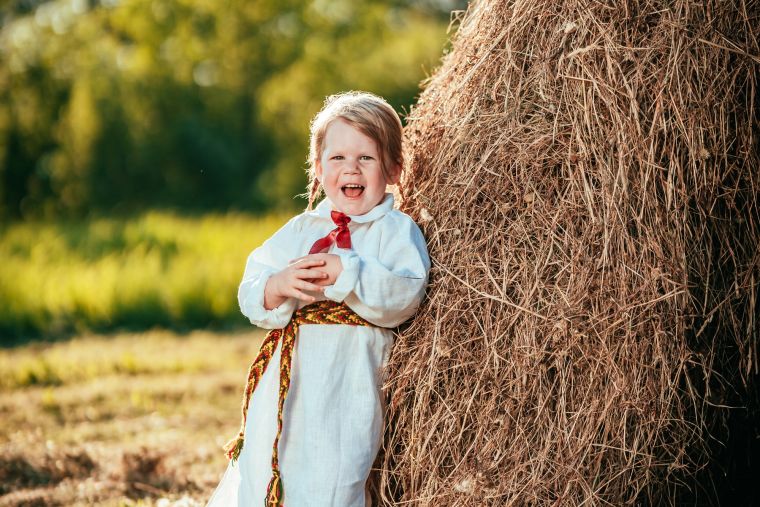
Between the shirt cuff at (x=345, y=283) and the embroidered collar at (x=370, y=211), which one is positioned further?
the embroidered collar at (x=370, y=211)

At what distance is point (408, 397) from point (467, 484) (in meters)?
0.37

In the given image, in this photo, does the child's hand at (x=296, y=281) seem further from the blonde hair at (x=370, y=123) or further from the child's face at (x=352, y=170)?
the blonde hair at (x=370, y=123)

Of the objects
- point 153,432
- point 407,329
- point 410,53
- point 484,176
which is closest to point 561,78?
point 484,176

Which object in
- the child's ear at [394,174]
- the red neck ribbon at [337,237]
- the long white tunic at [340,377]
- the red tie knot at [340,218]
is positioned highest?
the child's ear at [394,174]

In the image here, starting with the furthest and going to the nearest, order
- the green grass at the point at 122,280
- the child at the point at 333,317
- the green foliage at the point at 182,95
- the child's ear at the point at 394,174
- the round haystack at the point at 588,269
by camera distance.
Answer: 1. the green foliage at the point at 182,95
2. the green grass at the point at 122,280
3. the child's ear at the point at 394,174
4. the child at the point at 333,317
5. the round haystack at the point at 588,269

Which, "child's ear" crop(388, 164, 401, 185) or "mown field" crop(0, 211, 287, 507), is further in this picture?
"mown field" crop(0, 211, 287, 507)

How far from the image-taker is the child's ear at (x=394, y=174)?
11.3 ft

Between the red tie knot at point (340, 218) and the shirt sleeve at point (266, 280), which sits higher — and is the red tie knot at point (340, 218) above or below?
above

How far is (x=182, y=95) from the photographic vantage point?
19.9 meters

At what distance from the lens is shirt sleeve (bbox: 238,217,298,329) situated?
329 centimetres

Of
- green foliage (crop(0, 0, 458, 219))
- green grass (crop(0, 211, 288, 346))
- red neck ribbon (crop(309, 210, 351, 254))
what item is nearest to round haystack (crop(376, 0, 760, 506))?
red neck ribbon (crop(309, 210, 351, 254))

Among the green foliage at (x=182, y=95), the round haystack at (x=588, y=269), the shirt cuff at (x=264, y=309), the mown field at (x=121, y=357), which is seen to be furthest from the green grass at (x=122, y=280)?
the round haystack at (x=588, y=269)

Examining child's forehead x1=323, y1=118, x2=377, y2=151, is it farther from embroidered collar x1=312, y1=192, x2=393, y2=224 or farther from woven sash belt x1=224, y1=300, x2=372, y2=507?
woven sash belt x1=224, y1=300, x2=372, y2=507

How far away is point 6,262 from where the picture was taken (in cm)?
1183
